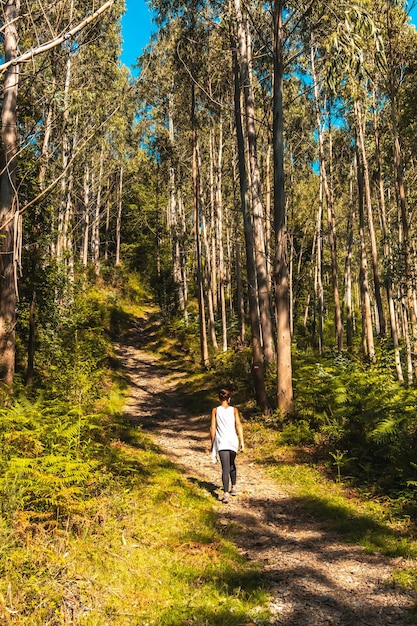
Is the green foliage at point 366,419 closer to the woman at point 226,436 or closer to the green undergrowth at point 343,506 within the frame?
the green undergrowth at point 343,506

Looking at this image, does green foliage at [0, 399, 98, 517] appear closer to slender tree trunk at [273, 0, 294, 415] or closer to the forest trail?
the forest trail

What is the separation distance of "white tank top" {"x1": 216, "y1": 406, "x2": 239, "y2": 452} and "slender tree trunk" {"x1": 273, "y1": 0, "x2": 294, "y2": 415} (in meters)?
3.16

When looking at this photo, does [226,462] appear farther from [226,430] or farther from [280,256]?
[280,256]

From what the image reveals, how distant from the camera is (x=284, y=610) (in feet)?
12.7

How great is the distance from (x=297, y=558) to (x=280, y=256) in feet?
20.2

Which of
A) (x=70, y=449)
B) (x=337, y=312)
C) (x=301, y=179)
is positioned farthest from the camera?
(x=301, y=179)

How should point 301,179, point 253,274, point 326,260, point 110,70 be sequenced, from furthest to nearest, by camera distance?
point 326,260 < point 301,179 < point 110,70 < point 253,274

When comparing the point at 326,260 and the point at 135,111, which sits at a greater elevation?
the point at 135,111

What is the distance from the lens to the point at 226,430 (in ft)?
21.3

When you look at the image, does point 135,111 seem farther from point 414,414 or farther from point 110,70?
point 414,414

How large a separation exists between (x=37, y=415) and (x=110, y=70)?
69.4 feet

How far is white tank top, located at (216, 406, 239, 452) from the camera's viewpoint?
6.44m

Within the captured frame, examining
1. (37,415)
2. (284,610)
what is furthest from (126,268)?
(284,610)

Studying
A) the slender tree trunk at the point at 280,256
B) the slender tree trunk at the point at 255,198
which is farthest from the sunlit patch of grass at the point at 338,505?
the slender tree trunk at the point at 255,198
